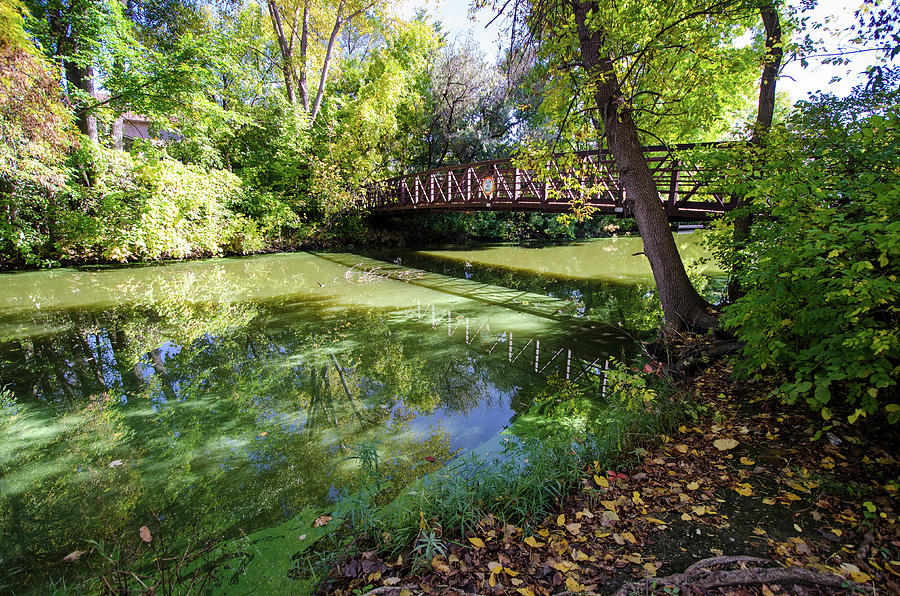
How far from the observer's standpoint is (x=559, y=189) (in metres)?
6.28

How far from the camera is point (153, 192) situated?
1221 cm

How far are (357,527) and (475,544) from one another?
0.73 meters

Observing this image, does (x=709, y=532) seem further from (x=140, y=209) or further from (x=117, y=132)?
(x=117, y=132)

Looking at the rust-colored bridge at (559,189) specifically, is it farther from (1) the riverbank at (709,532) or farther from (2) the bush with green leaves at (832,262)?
(1) the riverbank at (709,532)

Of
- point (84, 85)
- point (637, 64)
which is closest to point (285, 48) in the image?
point (84, 85)

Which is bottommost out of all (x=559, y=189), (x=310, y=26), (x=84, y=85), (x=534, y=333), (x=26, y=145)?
(x=534, y=333)

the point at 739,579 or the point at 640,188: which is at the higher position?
the point at 640,188

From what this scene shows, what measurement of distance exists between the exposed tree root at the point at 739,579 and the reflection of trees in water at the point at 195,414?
81.1 inches

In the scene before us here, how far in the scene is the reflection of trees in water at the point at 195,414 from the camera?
2.90m

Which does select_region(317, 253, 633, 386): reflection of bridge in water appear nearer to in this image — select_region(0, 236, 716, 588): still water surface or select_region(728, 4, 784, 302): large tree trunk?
select_region(0, 236, 716, 588): still water surface

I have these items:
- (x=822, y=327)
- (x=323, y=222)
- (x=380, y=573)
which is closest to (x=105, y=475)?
(x=380, y=573)

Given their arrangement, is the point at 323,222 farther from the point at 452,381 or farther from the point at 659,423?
the point at 659,423

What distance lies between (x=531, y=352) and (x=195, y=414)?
13.8 ft

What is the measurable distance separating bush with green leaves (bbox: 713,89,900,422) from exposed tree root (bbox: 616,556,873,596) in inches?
35.9
